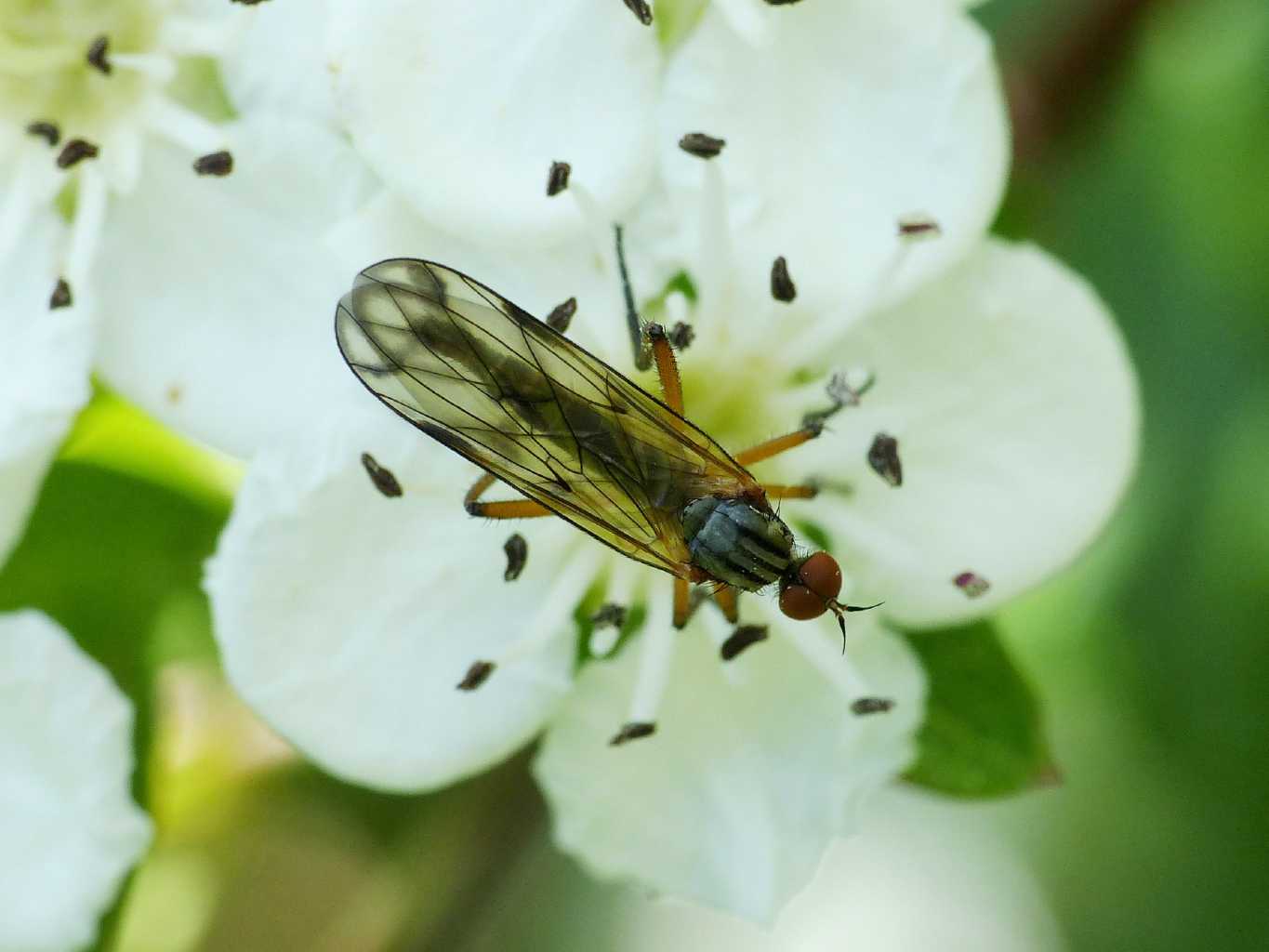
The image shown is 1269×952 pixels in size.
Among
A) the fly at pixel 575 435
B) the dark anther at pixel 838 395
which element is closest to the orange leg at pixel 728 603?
the fly at pixel 575 435

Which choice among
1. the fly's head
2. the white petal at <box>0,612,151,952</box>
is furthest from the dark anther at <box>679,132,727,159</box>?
the white petal at <box>0,612,151,952</box>

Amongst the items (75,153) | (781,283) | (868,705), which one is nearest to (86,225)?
(75,153)

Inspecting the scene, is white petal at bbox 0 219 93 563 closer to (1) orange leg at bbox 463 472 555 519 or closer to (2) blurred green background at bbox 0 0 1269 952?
(2) blurred green background at bbox 0 0 1269 952

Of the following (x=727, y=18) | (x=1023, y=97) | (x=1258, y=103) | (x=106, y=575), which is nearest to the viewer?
(x=727, y=18)

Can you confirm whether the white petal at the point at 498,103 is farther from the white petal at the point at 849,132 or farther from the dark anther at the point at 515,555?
the dark anther at the point at 515,555

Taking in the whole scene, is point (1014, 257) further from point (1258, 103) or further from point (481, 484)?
point (1258, 103)

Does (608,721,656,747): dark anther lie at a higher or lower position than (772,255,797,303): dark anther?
lower

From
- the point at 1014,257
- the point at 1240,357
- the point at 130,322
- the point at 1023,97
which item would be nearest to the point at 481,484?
the point at 130,322
